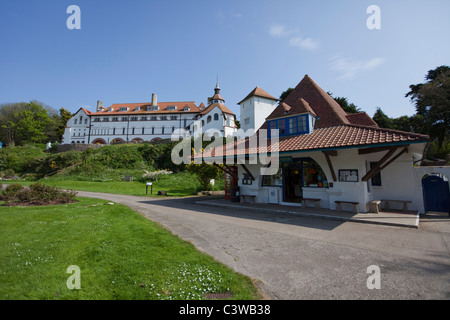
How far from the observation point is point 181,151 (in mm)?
36781

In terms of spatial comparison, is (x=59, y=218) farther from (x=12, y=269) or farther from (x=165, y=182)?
(x=165, y=182)

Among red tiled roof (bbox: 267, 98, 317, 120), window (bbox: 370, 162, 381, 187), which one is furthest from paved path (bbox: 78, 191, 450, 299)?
red tiled roof (bbox: 267, 98, 317, 120)

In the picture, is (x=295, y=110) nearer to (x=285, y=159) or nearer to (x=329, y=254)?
(x=285, y=159)

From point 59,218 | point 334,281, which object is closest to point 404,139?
point 334,281

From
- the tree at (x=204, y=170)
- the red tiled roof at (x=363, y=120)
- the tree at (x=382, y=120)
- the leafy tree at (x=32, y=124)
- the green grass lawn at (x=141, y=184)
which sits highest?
the leafy tree at (x=32, y=124)

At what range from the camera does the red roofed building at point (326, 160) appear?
32.3 ft

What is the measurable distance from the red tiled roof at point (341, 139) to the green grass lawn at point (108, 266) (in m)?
7.81

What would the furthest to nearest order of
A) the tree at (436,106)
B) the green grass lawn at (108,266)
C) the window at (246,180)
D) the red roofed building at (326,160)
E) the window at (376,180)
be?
the tree at (436,106) → the window at (246,180) → the window at (376,180) → the red roofed building at (326,160) → the green grass lawn at (108,266)

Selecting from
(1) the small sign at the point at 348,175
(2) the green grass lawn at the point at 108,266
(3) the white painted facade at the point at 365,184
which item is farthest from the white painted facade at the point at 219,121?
(2) the green grass lawn at the point at 108,266

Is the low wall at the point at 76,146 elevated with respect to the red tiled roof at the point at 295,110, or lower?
elevated

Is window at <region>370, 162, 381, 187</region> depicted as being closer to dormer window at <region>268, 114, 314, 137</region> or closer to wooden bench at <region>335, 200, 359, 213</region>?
wooden bench at <region>335, 200, 359, 213</region>

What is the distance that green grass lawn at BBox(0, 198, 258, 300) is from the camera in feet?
11.0

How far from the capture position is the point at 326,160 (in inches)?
432

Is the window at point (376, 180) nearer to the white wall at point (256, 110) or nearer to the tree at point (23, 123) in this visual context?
the white wall at point (256, 110)
